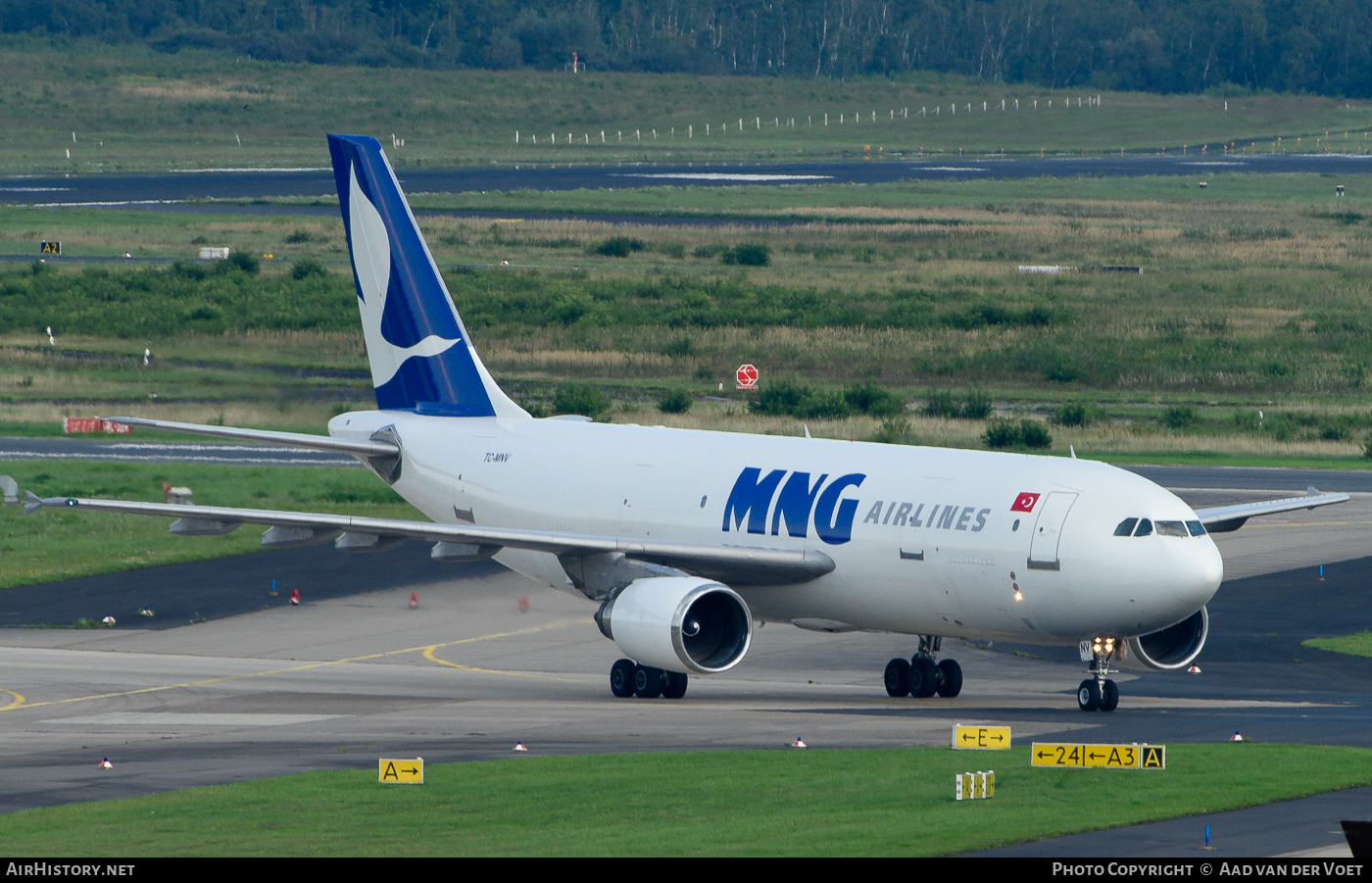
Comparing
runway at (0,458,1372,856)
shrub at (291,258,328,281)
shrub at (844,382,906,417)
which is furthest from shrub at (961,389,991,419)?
shrub at (291,258,328,281)

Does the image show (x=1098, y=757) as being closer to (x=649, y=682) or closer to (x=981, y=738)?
(x=981, y=738)

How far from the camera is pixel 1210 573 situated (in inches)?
1182

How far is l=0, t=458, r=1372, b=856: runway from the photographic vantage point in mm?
26781

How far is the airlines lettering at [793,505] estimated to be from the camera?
3303cm

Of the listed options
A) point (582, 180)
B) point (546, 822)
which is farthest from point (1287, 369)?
point (582, 180)

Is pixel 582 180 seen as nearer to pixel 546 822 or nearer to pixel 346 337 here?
pixel 346 337

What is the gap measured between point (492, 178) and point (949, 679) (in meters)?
145

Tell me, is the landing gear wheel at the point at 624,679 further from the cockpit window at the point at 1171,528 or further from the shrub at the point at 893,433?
the shrub at the point at 893,433

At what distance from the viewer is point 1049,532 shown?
99.7 feet

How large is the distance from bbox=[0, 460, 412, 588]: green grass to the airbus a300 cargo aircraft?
11.6 m

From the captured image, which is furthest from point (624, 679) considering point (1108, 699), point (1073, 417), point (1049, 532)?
point (1073, 417)

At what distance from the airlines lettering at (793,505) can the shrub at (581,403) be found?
1495 inches

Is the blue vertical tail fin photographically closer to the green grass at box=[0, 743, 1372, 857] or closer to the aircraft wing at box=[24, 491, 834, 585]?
the aircraft wing at box=[24, 491, 834, 585]

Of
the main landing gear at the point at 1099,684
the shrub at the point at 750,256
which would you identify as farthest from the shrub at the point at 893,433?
the shrub at the point at 750,256
